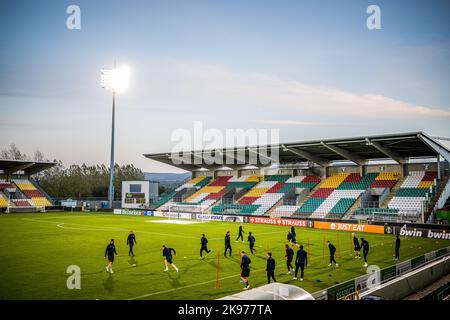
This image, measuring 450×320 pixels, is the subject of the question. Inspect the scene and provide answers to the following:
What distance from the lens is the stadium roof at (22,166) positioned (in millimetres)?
66938

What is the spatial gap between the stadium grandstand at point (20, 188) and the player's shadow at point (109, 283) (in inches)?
2128

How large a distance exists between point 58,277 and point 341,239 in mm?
23121

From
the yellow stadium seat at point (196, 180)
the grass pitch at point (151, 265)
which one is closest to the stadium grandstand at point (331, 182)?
the yellow stadium seat at point (196, 180)

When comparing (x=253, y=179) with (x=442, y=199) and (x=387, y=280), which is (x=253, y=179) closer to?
(x=442, y=199)

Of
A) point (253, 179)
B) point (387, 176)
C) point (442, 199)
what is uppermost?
point (387, 176)

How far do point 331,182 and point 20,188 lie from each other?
2232 inches

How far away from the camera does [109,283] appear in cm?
1609

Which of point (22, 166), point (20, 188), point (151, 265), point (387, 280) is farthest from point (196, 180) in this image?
point (387, 280)

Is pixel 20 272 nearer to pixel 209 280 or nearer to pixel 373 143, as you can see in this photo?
pixel 209 280

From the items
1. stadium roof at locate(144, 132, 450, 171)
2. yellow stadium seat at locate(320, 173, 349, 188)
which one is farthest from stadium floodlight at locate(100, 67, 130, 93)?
yellow stadium seat at locate(320, 173, 349, 188)

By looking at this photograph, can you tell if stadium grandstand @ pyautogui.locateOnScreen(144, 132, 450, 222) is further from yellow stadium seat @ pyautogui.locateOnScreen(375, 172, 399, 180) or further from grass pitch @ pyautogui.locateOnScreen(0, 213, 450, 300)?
grass pitch @ pyautogui.locateOnScreen(0, 213, 450, 300)
